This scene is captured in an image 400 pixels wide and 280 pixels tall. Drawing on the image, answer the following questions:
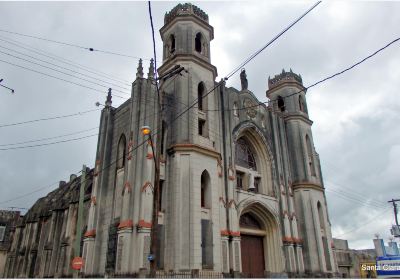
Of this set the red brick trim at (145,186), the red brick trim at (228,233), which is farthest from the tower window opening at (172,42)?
the red brick trim at (228,233)

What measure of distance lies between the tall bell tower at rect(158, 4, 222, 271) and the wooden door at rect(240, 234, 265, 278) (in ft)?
19.8

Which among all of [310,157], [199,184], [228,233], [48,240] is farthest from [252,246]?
[48,240]

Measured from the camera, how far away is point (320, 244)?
30.3 m

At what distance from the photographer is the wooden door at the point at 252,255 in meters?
26.9

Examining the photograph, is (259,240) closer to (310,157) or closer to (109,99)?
(310,157)

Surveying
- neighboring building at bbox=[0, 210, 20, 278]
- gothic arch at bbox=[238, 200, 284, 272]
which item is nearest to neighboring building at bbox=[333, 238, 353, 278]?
gothic arch at bbox=[238, 200, 284, 272]

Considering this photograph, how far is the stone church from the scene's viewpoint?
21.3 meters

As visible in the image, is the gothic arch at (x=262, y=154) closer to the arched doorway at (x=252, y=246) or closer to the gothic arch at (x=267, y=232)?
the gothic arch at (x=267, y=232)

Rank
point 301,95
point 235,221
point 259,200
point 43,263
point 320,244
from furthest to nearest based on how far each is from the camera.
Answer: point 301,95 → point 43,263 → point 320,244 → point 259,200 → point 235,221

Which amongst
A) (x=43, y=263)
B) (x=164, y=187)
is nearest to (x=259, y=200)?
(x=164, y=187)

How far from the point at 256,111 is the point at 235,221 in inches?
465

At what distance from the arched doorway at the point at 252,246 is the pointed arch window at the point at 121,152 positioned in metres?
10.6

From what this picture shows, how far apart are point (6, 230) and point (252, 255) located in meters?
42.2

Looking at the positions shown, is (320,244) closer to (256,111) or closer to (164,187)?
(256,111)
